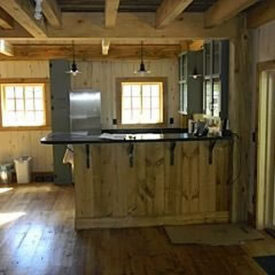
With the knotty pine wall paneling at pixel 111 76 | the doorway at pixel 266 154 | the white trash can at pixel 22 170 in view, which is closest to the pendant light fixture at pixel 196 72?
the knotty pine wall paneling at pixel 111 76

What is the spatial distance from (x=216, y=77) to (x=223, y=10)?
1404 millimetres

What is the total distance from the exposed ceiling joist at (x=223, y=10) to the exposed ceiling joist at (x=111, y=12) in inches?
41.4

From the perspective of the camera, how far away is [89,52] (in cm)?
734

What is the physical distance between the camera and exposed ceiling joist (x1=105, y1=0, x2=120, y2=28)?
10.5 ft

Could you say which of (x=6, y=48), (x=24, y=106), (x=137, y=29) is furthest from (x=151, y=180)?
(x=24, y=106)

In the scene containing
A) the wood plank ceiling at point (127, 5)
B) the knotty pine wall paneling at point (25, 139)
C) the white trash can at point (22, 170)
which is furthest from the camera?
the knotty pine wall paneling at point (25, 139)

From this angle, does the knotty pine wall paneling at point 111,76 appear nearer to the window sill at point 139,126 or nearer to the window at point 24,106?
the window sill at point 139,126

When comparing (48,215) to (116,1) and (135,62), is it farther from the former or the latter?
(135,62)

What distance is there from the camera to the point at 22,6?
2.99 m

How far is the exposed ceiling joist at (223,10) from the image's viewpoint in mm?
3490

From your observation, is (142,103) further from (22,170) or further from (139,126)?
(22,170)

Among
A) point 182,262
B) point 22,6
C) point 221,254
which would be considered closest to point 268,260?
point 221,254

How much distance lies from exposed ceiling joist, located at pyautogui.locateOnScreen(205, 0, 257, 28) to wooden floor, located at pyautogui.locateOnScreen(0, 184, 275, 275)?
7.73ft

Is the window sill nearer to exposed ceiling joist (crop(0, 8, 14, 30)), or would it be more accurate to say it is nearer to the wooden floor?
the wooden floor
